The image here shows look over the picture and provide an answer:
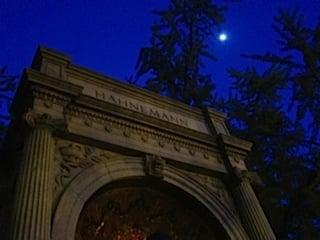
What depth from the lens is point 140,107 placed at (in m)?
8.86

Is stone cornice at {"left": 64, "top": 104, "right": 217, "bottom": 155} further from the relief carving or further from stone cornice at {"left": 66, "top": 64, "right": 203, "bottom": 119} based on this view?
stone cornice at {"left": 66, "top": 64, "right": 203, "bottom": 119}

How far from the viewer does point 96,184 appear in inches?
264

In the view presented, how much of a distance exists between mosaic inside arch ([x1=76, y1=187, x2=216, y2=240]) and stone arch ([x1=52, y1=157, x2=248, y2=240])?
0.38 metres

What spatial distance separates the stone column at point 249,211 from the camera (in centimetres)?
767

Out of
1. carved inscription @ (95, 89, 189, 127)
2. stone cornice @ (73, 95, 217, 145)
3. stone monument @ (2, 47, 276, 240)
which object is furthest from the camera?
carved inscription @ (95, 89, 189, 127)

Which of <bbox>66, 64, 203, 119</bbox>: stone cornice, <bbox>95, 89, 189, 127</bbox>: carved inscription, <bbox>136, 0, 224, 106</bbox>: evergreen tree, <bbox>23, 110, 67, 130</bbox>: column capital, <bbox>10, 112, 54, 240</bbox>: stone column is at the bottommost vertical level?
<bbox>10, 112, 54, 240</bbox>: stone column

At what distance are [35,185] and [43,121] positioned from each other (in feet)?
4.05

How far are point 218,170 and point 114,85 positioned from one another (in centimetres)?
292

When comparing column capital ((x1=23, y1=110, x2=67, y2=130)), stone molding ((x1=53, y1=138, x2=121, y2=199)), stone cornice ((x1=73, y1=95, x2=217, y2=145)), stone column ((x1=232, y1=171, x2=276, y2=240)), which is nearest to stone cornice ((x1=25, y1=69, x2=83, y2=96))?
stone cornice ((x1=73, y1=95, x2=217, y2=145))

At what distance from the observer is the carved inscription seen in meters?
8.42

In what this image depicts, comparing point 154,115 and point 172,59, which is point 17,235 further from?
point 172,59

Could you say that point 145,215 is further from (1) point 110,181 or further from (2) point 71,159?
(2) point 71,159

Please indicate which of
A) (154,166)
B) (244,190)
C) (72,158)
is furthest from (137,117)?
(244,190)

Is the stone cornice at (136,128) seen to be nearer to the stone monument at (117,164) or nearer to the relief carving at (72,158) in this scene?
the stone monument at (117,164)
